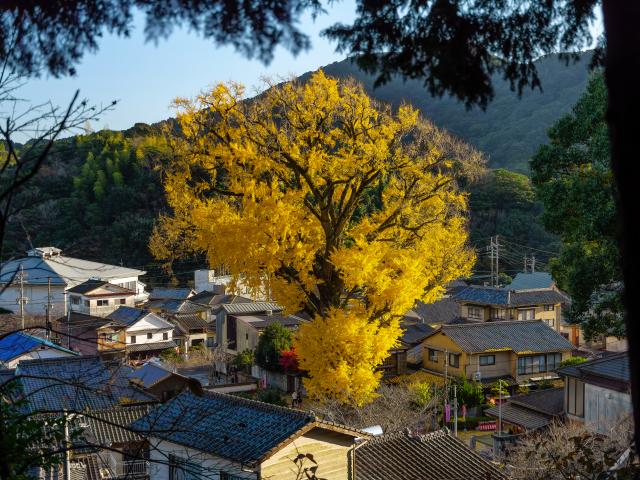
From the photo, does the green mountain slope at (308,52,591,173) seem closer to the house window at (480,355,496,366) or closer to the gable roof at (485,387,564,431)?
the house window at (480,355,496,366)

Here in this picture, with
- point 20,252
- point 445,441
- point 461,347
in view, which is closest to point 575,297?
point 445,441

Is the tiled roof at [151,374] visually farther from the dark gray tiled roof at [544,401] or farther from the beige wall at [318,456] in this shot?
the beige wall at [318,456]

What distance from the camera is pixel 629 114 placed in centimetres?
272

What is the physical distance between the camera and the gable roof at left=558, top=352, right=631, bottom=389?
15.2 meters

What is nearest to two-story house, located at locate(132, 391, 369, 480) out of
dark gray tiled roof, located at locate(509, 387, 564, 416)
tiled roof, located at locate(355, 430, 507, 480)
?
tiled roof, located at locate(355, 430, 507, 480)

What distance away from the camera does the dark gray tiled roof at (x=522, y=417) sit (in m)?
18.5

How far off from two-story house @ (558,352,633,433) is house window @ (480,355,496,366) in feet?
28.0

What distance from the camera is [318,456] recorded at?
9.93 m

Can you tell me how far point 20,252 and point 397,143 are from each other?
31.6 ft

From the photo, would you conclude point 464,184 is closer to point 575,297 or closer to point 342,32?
point 575,297

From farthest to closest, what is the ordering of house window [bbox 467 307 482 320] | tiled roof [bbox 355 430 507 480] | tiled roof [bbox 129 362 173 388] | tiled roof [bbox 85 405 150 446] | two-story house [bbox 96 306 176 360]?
house window [bbox 467 307 482 320], two-story house [bbox 96 306 176 360], tiled roof [bbox 129 362 173 388], tiled roof [bbox 85 405 150 446], tiled roof [bbox 355 430 507 480]

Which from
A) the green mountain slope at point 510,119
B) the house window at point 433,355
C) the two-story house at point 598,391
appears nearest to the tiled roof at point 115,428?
the two-story house at point 598,391

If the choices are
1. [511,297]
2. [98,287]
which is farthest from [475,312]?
[98,287]

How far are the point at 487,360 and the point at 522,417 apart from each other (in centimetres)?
728
